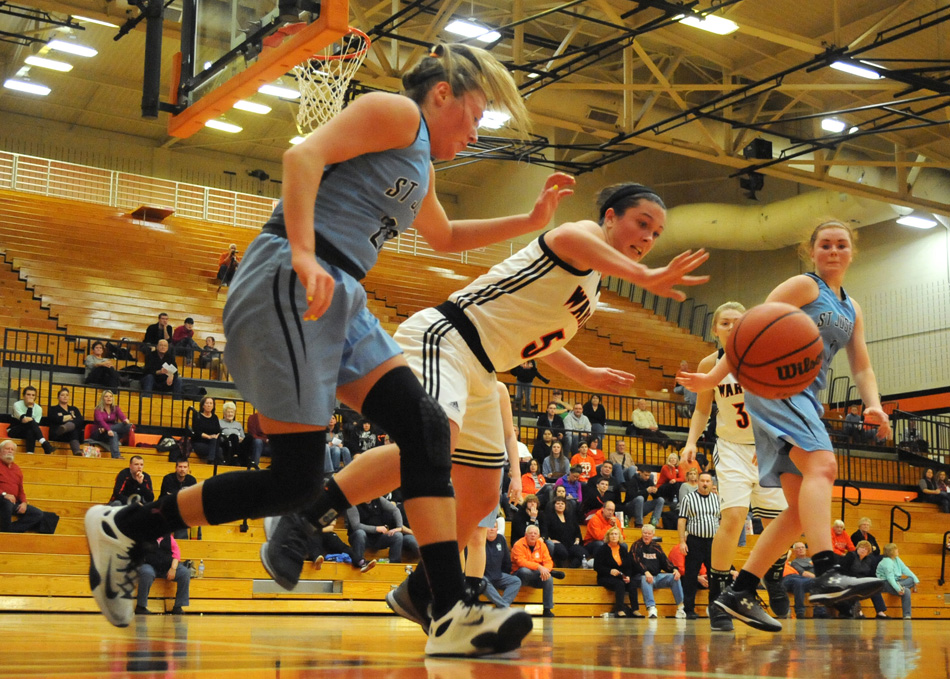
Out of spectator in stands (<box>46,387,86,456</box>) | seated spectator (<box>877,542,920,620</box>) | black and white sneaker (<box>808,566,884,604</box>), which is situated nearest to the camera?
black and white sneaker (<box>808,566,884,604</box>)

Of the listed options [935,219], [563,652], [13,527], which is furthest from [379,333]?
[935,219]

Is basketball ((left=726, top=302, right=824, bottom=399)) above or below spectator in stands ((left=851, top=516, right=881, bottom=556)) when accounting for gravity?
above

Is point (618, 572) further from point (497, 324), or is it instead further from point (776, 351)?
point (497, 324)

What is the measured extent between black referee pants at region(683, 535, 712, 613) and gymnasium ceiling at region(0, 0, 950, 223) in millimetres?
8064

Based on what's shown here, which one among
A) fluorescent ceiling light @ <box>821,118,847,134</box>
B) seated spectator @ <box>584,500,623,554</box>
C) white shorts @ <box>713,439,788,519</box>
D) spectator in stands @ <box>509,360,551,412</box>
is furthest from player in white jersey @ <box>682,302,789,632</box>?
fluorescent ceiling light @ <box>821,118,847,134</box>

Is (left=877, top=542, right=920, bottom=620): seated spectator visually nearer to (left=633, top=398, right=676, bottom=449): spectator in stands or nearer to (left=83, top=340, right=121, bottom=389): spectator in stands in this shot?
(left=633, top=398, right=676, bottom=449): spectator in stands

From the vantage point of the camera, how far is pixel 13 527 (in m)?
10.5

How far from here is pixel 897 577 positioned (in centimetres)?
1448

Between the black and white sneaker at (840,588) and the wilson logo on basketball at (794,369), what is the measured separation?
936mm

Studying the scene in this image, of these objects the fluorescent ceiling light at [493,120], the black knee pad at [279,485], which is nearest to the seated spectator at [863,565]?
the fluorescent ceiling light at [493,120]

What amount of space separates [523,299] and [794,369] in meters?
1.14

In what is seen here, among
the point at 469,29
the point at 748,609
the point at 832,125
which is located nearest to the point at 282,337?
the point at 748,609

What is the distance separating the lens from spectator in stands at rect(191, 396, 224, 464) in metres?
13.1

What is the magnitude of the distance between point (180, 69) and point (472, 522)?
6146mm
